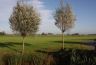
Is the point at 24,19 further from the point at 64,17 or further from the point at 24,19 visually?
the point at 64,17

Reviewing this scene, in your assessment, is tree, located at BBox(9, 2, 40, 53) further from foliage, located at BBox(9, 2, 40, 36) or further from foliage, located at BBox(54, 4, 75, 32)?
foliage, located at BBox(54, 4, 75, 32)

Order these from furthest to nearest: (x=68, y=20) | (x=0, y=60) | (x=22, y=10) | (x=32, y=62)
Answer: (x=68, y=20) → (x=22, y=10) → (x=0, y=60) → (x=32, y=62)

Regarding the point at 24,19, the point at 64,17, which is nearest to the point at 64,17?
the point at 64,17

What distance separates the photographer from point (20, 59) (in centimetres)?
973

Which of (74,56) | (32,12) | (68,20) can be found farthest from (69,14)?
(74,56)

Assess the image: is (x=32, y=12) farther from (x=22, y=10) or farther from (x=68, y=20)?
(x=68, y=20)

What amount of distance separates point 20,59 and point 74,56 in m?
2.24

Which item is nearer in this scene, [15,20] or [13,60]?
[13,60]

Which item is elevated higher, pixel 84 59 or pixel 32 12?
pixel 32 12

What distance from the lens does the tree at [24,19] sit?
3612cm

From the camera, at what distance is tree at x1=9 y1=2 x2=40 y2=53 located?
119ft

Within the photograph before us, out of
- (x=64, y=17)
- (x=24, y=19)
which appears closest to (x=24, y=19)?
(x=24, y=19)

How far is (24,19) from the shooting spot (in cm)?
3609

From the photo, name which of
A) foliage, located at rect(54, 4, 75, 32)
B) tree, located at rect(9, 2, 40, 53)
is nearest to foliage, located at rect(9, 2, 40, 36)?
tree, located at rect(9, 2, 40, 53)
